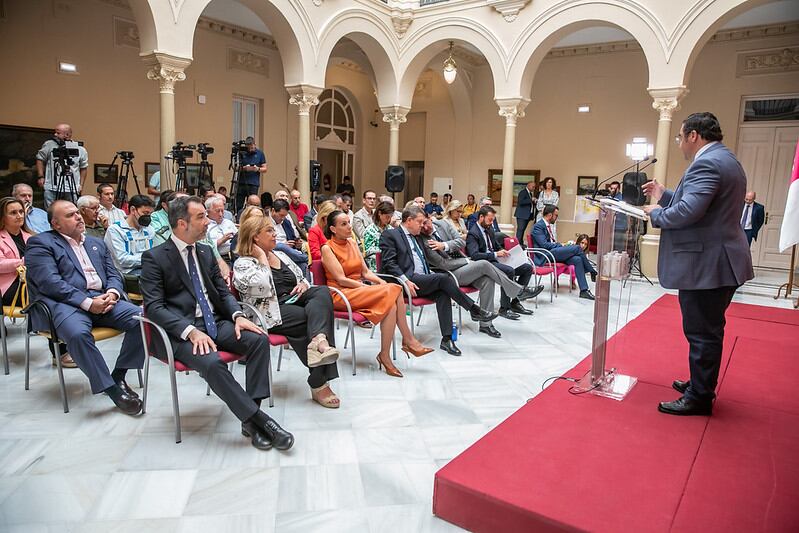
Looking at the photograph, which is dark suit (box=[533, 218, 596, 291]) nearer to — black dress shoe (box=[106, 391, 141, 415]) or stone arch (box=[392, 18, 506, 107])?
stone arch (box=[392, 18, 506, 107])

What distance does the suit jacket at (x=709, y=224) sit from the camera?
282 cm

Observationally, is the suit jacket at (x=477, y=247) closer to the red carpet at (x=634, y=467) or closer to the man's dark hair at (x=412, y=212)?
the man's dark hair at (x=412, y=212)

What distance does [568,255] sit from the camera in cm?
752

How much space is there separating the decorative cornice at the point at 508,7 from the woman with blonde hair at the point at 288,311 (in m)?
8.28

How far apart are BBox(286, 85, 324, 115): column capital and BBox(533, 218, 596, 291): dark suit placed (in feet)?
15.2

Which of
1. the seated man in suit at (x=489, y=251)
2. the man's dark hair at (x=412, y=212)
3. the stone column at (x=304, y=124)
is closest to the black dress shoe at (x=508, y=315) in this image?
the seated man in suit at (x=489, y=251)

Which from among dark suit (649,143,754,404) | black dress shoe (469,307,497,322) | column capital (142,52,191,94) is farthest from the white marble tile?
column capital (142,52,191,94)

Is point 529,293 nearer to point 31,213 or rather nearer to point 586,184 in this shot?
point 31,213

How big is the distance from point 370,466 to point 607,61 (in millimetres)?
12683

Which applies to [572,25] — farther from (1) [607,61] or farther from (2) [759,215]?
(2) [759,215]

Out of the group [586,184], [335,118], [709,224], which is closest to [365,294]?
[709,224]

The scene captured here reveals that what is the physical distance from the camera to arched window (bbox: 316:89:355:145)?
49.5 feet

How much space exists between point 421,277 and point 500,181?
1042 cm

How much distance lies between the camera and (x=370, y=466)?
2.85 metres
